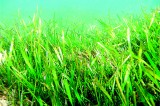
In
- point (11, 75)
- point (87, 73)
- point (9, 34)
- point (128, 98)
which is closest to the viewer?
point (128, 98)

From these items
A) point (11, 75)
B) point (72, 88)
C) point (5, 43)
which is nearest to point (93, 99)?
point (72, 88)

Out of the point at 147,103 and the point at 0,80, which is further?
the point at 0,80

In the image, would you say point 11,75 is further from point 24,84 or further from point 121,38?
point 121,38

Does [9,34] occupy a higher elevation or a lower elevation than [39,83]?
higher

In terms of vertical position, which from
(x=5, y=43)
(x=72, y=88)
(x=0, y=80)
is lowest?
(x=72, y=88)

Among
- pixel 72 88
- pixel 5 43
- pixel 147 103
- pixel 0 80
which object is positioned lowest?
pixel 147 103

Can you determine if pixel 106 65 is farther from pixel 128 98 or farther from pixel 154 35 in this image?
pixel 154 35

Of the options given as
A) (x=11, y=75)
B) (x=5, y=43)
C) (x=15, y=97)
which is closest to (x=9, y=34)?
(x=5, y=43)

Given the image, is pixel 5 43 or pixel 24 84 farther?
pixel 5 43

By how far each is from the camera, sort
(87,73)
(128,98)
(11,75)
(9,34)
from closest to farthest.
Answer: (128,98)
(87,73)
(11,75)
(9,34)
